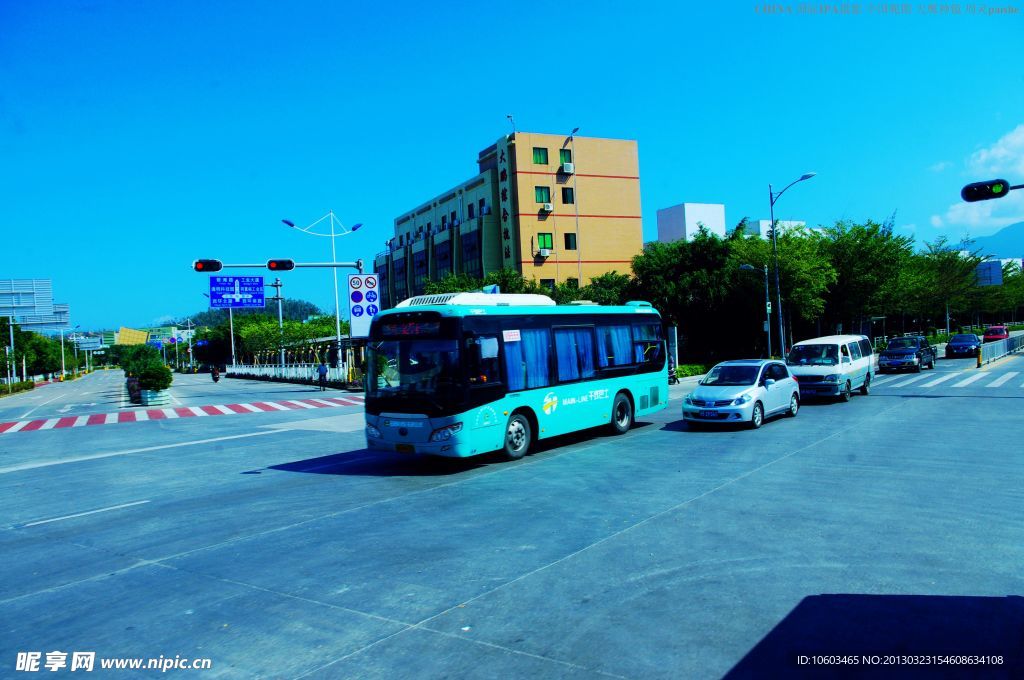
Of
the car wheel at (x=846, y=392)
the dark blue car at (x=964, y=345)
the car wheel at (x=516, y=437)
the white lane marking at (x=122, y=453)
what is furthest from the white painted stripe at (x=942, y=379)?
the white lane marking at (x=122, y=453)

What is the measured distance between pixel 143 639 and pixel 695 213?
81.4m

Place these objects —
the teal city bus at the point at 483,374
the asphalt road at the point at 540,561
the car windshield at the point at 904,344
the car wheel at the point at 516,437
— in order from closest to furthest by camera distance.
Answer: the asphalt road at the point at 540,561 < the teal city bus at the point at 483,374 < the car wheel at the point at 516,437 < the car windshield at the point at 904,344

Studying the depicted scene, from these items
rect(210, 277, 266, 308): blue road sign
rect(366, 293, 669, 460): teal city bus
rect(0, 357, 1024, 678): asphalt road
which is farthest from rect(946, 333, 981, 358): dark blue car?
rect(210, 277, 266, 308): blue road sign

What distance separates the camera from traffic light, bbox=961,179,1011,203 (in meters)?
16.0

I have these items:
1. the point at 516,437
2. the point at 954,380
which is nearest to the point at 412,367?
the point at 516,437

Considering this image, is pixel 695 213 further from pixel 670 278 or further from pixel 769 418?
pixel 769 418

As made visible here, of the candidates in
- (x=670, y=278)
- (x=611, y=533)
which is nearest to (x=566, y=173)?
(x=670, y=278)

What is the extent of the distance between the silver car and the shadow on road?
1046cm

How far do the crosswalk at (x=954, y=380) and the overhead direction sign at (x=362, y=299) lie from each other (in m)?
20.3

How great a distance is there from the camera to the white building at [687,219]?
3162 inches

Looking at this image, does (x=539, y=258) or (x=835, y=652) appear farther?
(x=539, y=258)

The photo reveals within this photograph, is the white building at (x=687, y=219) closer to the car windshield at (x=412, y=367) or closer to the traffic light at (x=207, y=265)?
the traffic light at (x=207, y=265)

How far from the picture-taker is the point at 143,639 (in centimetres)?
549

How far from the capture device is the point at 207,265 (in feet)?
82.5
